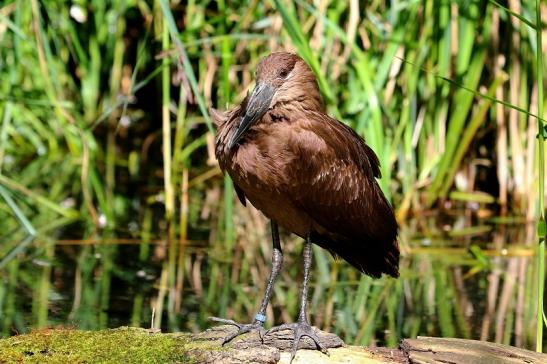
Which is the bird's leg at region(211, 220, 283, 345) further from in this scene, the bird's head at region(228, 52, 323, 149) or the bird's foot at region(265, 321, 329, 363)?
the bird's head at region(228, 52, 323, 149)

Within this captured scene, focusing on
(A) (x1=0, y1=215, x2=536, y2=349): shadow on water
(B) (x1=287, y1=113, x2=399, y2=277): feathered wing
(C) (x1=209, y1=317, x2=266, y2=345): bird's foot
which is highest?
(B) (x1=287, y1=113, x2=399, y2=277): feathered wing

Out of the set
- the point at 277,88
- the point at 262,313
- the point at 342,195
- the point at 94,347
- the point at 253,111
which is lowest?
the point at 94,347

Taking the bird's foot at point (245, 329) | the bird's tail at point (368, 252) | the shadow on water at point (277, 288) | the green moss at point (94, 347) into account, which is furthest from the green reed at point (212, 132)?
the green moss at point (94, 347)

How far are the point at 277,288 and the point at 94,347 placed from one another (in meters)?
2.40

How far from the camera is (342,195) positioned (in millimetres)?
4520

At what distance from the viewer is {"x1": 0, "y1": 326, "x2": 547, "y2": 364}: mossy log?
3.79m

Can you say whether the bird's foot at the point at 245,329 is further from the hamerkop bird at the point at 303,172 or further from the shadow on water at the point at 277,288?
the shadow on water at the point at 277,288

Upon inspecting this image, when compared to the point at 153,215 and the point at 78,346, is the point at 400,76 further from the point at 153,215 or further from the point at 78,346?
the point at 78,346

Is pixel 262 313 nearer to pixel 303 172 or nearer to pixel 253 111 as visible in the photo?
pixel 303 172

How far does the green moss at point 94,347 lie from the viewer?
376 cm

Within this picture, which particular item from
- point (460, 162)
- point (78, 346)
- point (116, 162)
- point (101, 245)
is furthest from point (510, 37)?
point (78, 346)

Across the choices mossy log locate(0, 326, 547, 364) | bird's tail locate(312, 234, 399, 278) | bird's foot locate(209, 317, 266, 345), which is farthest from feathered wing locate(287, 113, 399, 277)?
mossy log locate(0, 326, 547, 364)

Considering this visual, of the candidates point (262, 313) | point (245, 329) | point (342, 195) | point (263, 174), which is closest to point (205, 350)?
point (245, 329)

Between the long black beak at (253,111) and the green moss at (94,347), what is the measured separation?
761mm
